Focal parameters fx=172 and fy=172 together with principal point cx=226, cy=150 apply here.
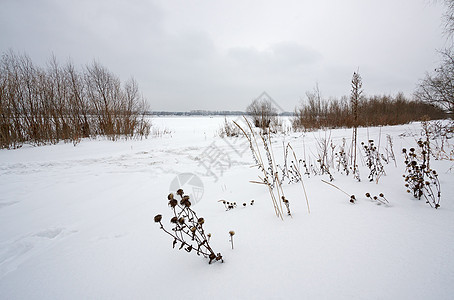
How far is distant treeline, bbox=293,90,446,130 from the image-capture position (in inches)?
527

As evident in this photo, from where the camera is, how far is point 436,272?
0.79 meters

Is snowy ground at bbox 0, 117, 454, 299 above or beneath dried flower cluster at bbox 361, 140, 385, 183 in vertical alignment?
beneath

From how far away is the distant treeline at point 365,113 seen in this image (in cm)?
1338

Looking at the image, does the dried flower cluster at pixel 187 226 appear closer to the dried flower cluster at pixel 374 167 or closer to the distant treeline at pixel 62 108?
the dried flower cluster at pixel 374 167

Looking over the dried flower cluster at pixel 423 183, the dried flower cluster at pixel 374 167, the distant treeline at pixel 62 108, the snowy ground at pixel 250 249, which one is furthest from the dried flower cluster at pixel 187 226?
the distant treeline at pixel 62 108

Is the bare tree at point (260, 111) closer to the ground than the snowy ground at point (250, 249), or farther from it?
farther from it

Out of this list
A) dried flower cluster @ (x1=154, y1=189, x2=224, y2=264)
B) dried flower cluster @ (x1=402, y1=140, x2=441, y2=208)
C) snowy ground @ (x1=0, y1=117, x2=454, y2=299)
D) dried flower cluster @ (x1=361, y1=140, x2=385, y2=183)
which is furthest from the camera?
dried flower cluster @ (x1=361, y1=140, x2=385, y2=183)

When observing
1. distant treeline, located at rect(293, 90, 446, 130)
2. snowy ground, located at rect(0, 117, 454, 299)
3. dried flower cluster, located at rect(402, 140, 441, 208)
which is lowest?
snowy ground, located at rect(0, 117, 454, 299)

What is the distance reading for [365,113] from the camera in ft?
48.8

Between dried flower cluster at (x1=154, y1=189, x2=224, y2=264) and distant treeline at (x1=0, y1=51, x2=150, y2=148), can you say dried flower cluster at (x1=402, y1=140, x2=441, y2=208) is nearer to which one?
dried flower cluster at (x1=154, y1=189, x2=224, y2=264)

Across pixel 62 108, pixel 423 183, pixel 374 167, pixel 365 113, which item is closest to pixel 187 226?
pixel 423 183

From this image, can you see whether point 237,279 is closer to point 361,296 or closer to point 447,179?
point 361,296

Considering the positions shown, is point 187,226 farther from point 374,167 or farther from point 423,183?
point 374,167

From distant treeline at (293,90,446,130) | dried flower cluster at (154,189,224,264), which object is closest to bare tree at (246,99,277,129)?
distant treeline at (293,90,446,130)
